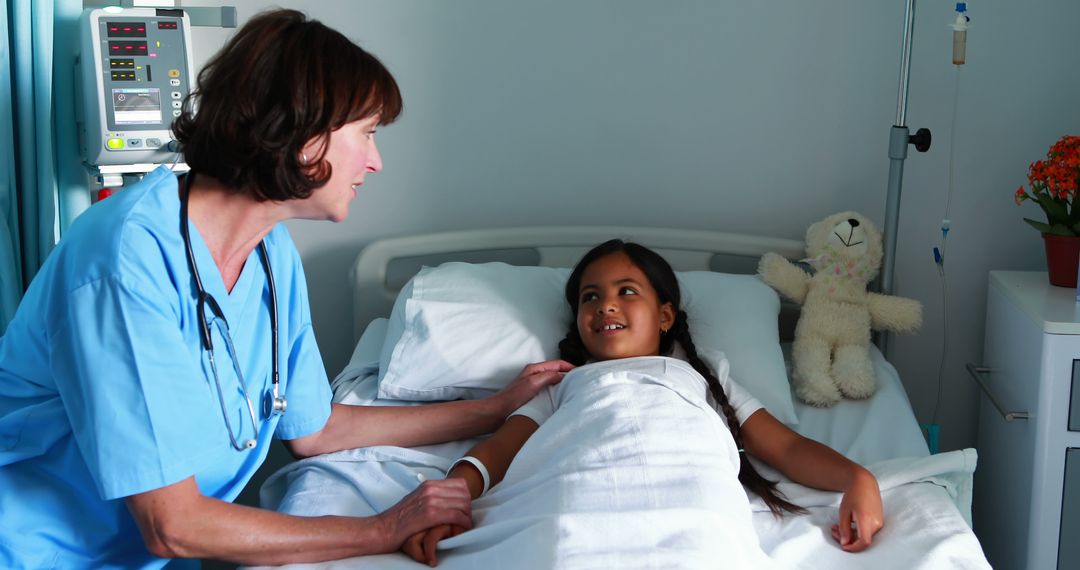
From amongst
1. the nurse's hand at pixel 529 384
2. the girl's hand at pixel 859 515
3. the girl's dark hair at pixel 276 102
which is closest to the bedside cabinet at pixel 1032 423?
the girl's hand at pixel 859 515

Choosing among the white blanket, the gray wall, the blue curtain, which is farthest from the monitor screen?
the white blanket

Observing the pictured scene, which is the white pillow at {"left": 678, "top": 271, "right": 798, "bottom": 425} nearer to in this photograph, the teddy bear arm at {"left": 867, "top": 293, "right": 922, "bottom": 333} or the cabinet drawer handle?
the teddy bear arm at {"left": 867, "top": 293, "right": 922, "bottom": 333}

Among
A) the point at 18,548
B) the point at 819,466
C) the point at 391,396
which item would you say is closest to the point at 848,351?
the point at 819,466

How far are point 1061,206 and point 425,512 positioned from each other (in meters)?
1.54

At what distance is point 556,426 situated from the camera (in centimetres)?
170

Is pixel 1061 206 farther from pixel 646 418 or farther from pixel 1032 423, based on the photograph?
pixel 646 418

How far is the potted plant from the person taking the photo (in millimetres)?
2170

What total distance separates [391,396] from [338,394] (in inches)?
4.8

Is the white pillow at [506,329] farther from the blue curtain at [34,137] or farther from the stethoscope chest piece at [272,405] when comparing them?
the blue curtain at [34,137]

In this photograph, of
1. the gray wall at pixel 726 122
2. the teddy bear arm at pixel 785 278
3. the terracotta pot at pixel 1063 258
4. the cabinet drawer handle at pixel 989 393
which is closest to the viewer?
the cabinet drawer handle at pixel 989 393

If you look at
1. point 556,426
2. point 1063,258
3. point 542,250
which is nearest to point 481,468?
point 556,426

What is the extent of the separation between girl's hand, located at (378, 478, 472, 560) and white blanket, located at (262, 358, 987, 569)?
1.4 inches

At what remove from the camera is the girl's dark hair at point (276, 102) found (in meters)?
1.40

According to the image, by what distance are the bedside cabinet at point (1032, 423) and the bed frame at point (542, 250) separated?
1.55ft
